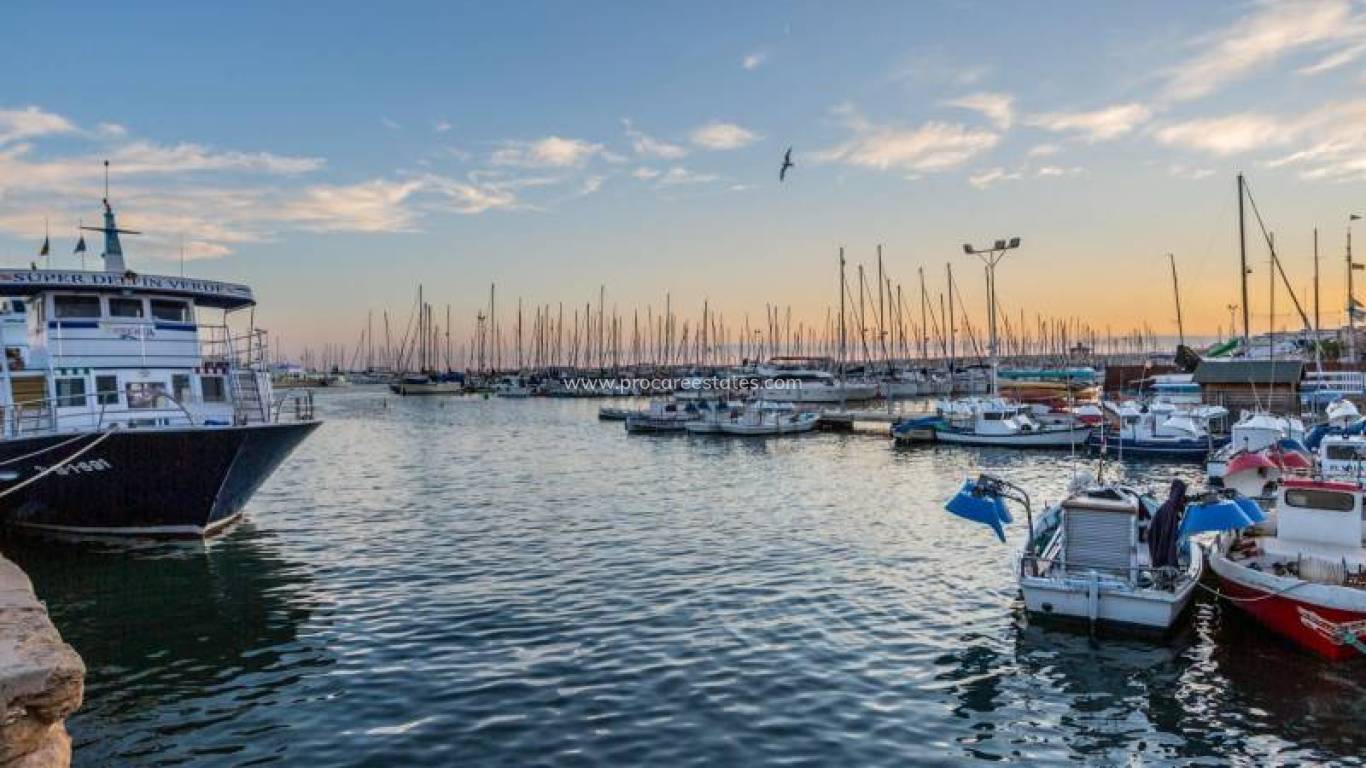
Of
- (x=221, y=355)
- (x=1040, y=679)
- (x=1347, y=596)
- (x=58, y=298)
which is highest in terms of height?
(x=58, y=298)

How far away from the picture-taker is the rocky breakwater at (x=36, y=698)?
5.47 meters

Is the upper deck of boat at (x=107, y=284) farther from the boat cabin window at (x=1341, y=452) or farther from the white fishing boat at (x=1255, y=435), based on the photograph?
the white fishing boat at (x=1255, y=435)

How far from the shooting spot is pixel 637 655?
13.9 metres

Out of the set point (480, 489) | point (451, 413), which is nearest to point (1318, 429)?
point (480, 489)

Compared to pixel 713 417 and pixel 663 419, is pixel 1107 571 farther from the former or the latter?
pixel 663 419

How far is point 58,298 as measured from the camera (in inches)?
877

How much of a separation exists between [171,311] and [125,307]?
1.16 metres

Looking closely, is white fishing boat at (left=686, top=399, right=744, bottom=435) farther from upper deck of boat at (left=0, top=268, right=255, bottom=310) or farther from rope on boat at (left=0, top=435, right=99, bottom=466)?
rope on boat at (left=0, top=435, right=99, bottom=466)

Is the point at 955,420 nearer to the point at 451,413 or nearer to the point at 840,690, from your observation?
the point at 840,690

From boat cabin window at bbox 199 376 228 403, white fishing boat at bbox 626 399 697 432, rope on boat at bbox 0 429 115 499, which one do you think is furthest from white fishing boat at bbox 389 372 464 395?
rope on boat at bbox 0 429 115 499

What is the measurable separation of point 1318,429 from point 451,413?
73.2 meters

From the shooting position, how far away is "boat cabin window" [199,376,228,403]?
78.3ft

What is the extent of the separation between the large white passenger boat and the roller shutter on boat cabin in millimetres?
19147

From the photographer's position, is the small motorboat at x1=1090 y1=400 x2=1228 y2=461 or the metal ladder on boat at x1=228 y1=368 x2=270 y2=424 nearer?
the metal ladder on boat at x1=228 y1=368 x2=270 y2=424
